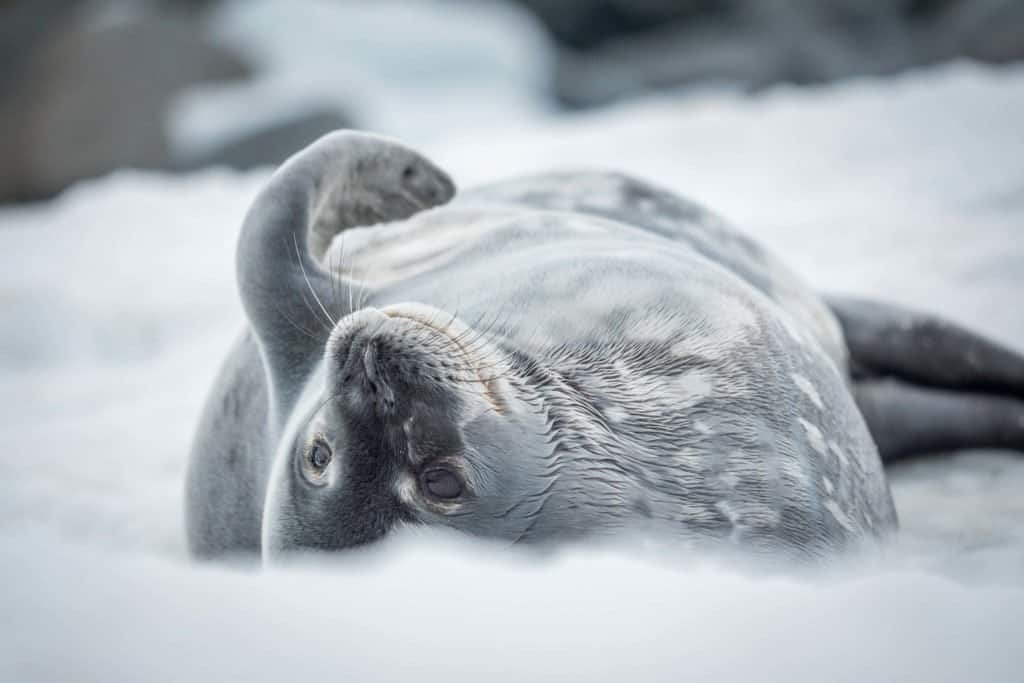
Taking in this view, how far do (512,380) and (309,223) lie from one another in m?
0.52

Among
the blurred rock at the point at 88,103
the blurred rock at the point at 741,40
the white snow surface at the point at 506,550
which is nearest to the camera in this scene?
the white snow surface at the point at 506,550

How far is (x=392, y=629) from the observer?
79 centimetres

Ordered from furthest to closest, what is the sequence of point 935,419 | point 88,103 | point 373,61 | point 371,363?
1. point 373,61
2. point 88,103
3. point 935,419
4. point 371,363

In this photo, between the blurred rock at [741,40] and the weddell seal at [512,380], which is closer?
the weddell seal at [512,380]

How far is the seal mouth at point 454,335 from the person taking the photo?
3.66 feet

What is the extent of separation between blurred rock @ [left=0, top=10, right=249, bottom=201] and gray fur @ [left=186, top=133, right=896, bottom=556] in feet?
15.8

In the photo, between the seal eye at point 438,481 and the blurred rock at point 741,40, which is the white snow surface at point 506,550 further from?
the blurred rock at point 741,40

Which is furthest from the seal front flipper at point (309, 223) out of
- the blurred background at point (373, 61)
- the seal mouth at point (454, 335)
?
the blurred background at point (373, 61)

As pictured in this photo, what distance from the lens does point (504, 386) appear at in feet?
3.76

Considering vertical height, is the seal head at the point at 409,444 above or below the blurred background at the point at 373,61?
above

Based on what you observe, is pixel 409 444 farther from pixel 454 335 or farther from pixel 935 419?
pixel 935 419

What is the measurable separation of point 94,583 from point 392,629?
235 mm

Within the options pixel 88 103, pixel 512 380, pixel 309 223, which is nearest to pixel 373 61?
pixel 88 103

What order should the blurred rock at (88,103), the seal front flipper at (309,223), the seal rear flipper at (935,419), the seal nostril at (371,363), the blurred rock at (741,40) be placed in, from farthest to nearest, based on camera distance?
the blurred rock at (741,40), the blurred rock at (88,103), the seal rear flipper at (935,419), the seal front flipper at (309,223), the seal nostril at (371,363)
